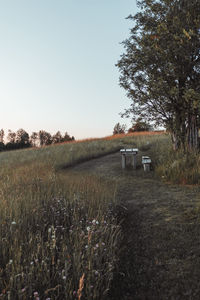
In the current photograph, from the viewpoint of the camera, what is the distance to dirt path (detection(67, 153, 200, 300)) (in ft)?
8.34

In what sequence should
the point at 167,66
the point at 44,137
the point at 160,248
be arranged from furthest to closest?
the point at 44,137 → the point at 167,66 → the point at 160,248

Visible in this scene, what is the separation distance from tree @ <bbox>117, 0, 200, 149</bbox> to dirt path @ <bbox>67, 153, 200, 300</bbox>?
14.4ft

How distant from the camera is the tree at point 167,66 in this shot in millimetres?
8516

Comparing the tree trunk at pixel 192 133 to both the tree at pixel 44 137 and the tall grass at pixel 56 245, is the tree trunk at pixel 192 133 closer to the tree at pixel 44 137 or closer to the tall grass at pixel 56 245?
the tall grass at pixel 56 245

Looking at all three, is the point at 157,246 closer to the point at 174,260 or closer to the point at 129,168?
the point at 174,260

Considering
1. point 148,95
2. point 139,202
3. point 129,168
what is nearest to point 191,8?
point 148,95

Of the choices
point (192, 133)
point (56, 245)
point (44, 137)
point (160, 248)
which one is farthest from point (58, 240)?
point (44, 137)

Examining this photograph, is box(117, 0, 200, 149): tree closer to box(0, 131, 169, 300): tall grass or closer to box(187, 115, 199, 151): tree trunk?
box(187, 115, 199, 151): tree trunk

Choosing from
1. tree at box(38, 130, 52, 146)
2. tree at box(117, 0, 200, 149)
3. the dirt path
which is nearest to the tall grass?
the dirt path

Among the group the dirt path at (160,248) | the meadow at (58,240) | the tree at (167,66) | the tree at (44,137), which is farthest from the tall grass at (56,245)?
the tree at (44,137)

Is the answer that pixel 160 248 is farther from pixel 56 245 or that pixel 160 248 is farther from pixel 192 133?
pixel 192 133

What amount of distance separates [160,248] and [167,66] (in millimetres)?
7805

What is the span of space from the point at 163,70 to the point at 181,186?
5.10 metres

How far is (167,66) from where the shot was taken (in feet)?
29.8
